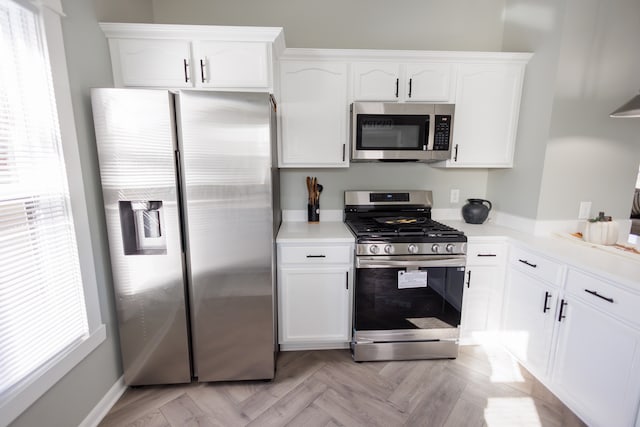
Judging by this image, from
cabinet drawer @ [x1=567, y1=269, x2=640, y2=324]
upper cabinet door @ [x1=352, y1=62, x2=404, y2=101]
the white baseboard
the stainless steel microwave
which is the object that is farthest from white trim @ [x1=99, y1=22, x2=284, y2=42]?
cabinet drawer @ [x1=567, y1=269, x2=640, y2=324]

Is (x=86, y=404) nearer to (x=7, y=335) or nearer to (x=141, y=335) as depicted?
(x=141, y=335)

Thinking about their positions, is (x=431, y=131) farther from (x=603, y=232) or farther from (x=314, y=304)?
Answer: (x=314, y=304)

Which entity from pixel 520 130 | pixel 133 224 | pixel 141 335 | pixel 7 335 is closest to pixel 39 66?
pixel 133 224

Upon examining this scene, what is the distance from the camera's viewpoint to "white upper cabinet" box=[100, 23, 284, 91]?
1.72 meters

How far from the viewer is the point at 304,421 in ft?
5.01

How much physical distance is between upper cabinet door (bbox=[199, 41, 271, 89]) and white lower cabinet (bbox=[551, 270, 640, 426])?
2.25 metres

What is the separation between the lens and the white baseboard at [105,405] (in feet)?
4.81

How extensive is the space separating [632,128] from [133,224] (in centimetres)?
337

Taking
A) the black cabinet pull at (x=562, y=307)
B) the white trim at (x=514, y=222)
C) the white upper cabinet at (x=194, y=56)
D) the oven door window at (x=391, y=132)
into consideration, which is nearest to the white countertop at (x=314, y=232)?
the oven door window at (x=391, y=132)

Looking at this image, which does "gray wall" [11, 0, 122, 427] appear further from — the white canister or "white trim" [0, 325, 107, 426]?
the white canister

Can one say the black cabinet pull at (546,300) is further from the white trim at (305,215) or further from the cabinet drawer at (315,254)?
the white trim at (305,215)

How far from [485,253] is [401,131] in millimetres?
1098

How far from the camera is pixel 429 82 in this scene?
83.4 inches

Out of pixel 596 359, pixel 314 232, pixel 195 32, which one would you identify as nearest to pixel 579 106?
A: pixel 596 359
